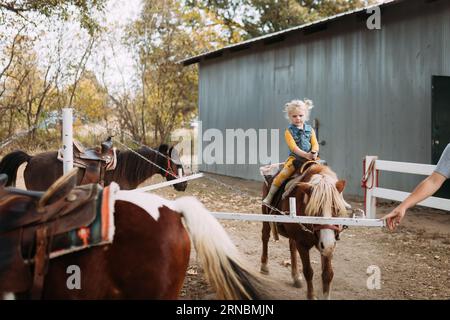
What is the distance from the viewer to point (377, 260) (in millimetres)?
5941

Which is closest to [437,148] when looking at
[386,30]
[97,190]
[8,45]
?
[386,30]

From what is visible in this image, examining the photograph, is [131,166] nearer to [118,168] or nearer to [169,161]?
[118,168]

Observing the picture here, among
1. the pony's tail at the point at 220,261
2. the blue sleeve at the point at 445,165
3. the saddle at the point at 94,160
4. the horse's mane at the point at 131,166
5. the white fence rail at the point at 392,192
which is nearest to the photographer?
the pony's tail at the point at 220,261

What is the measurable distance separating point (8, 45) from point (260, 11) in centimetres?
1671

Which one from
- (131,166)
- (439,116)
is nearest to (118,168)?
(131,166)

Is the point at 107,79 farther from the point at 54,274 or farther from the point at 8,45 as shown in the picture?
the point at 54,274

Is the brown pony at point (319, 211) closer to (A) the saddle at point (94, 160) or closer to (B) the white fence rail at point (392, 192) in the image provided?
(B) the white fence rail at point (392, 192)

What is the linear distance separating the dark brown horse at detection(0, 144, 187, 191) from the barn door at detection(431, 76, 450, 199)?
16.0ft

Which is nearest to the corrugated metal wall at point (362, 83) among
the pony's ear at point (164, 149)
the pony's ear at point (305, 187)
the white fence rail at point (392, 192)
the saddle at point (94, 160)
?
the white fence rail at point (392, 192)

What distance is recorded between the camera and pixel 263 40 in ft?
45.4

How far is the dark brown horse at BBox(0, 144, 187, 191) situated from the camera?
5863 millimetres

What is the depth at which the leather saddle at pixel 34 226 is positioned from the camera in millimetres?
2197

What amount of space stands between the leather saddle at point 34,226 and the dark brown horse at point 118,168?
3466 millimetres

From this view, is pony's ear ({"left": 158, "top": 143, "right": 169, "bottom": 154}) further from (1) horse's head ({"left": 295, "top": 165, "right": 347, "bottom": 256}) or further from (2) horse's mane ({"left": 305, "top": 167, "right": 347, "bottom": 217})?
(2) horse's mane ({"left": 305, "top": 167, "right": 347, "bottom": 217})
